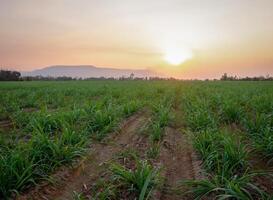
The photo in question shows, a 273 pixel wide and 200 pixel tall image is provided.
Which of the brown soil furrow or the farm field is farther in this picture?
the brown soil furrow

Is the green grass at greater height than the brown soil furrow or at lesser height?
greater

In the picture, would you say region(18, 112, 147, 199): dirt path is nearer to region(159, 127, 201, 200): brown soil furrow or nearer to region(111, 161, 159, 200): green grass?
region(111, 161, 159, 200): green grass

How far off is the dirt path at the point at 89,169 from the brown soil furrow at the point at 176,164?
74 centimetres

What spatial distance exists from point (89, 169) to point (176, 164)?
1.31m

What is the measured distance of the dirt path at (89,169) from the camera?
3.14 meters

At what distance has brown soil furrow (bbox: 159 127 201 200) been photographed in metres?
3.22

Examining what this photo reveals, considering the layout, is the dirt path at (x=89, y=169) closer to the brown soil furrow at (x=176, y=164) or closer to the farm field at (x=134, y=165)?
the farm field at (x=134, y=165)

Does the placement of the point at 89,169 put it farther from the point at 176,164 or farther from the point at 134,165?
the point at 176,164

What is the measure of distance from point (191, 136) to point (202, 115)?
1267 mm

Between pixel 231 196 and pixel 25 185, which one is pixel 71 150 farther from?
pixel 231 196

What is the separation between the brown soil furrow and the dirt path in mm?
736

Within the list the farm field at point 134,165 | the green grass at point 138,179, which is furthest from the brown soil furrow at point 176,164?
the green grass at point 138,179

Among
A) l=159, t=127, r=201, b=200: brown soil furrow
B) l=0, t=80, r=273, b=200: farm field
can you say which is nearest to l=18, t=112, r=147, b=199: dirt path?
l=0, t=80, r=273, b=200: farm field

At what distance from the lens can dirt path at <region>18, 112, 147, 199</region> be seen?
10.3 ft
